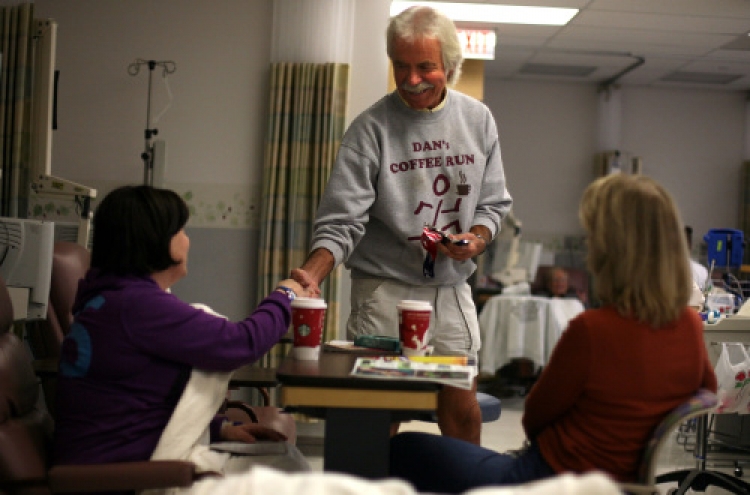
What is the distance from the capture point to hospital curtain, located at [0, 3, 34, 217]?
5.03 m

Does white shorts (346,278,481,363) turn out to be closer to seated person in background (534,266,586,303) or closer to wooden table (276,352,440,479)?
wooden table (276,352,440,479)

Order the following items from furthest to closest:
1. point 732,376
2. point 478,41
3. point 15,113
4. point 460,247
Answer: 1. point 478,41
2. point 15,113
3. point 732,376
4. point 460,247

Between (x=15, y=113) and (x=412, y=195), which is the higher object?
(x=15, y=113)

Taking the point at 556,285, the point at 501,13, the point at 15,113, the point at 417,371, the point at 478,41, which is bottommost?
the point at 556,285

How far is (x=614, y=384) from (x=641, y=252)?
25cm

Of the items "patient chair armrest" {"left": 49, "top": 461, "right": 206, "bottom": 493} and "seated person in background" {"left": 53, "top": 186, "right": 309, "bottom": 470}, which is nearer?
"patient chair armrest" {"left": 49, "top": 461, "right": 206, "bottom": 493}

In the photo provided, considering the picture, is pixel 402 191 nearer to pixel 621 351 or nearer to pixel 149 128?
pixel 621 351

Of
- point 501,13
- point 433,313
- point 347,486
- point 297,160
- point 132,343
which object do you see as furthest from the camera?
point 501,13

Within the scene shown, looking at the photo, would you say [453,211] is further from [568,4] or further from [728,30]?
[728,30]

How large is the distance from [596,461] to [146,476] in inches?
32.7

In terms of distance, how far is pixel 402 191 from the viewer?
2523 millimetres

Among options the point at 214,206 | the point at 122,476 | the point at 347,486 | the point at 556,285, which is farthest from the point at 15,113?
the point at 347,486

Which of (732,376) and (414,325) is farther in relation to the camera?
(732,376)

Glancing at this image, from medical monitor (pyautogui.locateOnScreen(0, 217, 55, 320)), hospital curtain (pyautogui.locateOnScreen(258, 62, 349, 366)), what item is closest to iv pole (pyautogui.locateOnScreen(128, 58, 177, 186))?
hospital curtain (pyautogui.locateOnScreen(258, 62, 349, 366))
